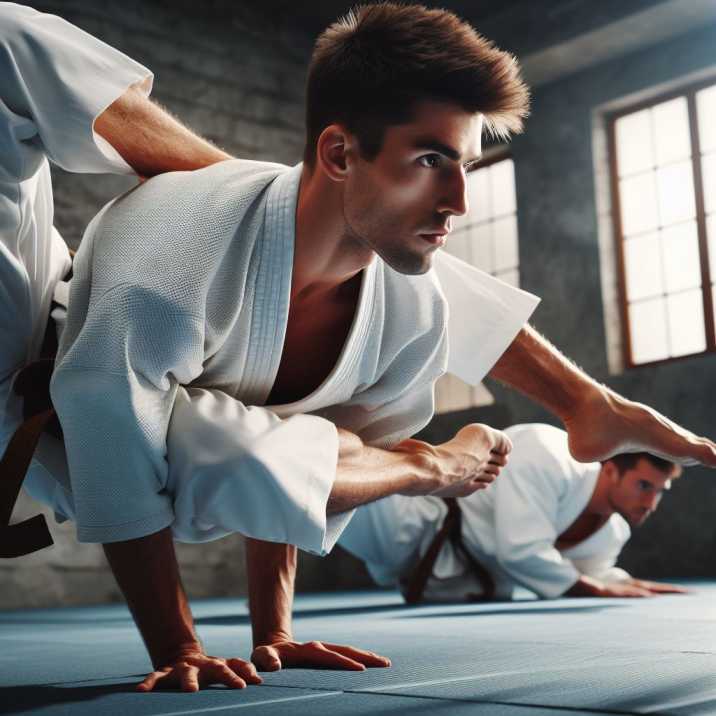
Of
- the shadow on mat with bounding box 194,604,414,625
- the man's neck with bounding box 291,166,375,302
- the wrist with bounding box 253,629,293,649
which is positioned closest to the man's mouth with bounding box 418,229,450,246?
the man's neck with bounding box 291,166,375,302

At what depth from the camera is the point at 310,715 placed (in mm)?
1205

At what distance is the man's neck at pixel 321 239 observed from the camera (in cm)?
164

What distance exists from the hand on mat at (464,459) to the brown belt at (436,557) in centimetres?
A: 233

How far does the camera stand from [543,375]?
6.65ft

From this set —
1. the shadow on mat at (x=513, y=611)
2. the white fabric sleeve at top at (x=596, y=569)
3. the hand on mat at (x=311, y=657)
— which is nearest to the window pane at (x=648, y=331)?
the white fabric sleeve at top at (x=596, y=569)

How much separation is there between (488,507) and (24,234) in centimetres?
294

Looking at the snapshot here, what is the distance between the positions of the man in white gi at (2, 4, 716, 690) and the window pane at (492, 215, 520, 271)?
529 centimetres

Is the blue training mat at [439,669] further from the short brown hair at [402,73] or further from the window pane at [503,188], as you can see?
the window pane at [503,188]

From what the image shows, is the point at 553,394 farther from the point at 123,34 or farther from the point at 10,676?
the point at 123,34

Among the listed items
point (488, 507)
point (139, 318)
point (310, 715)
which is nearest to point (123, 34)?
point (488, 507)

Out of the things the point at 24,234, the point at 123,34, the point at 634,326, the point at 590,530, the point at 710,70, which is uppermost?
the point at 123,34

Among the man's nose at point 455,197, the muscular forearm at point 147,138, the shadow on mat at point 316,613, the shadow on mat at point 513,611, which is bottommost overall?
the shadow on mat at point 316,613

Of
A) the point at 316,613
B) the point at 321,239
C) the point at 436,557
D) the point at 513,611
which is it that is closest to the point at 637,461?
the point at 436,557

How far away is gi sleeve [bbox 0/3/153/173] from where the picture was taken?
60.2 inches
